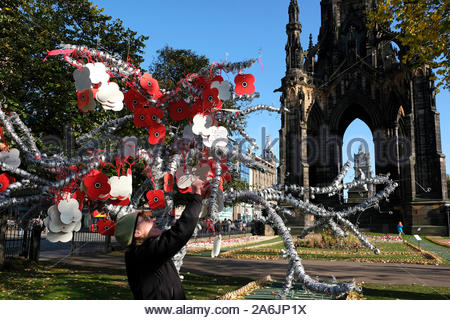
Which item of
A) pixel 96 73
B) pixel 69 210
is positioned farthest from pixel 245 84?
pixel 69 210

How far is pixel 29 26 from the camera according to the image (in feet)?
37.1

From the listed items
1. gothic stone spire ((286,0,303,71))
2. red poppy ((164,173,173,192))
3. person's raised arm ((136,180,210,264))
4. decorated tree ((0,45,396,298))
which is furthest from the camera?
gothic stone spire ((286,0,303,71))

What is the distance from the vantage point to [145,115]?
3.40 metres

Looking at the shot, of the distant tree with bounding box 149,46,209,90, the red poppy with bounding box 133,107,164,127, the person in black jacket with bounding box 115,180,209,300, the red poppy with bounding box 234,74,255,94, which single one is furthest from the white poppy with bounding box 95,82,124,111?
the distant tree with bounding box 149,46,209,90

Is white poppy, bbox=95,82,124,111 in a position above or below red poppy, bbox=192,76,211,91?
below

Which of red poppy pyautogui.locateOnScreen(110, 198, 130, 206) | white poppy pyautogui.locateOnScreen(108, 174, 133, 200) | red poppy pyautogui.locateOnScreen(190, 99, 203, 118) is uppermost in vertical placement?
red poppy pyautogui.locateOnScreen(190, 99, 203, 118)

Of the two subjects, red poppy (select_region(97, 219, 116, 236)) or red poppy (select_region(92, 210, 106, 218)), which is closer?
red poppy (select_region(97, 219, 116, 236))

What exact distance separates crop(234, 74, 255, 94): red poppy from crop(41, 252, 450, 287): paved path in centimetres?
739

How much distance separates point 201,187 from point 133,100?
3.60ft

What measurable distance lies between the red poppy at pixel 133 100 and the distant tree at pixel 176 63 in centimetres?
1885

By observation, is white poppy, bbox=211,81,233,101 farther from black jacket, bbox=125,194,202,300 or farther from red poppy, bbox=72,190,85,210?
A: red poppy, bbox=72,190,85,210

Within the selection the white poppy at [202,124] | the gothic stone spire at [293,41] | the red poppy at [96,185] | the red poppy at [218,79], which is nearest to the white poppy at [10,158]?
the red poppy at [96,185]

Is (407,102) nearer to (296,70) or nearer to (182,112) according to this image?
(296,70)

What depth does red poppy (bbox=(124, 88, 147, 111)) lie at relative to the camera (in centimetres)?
342
